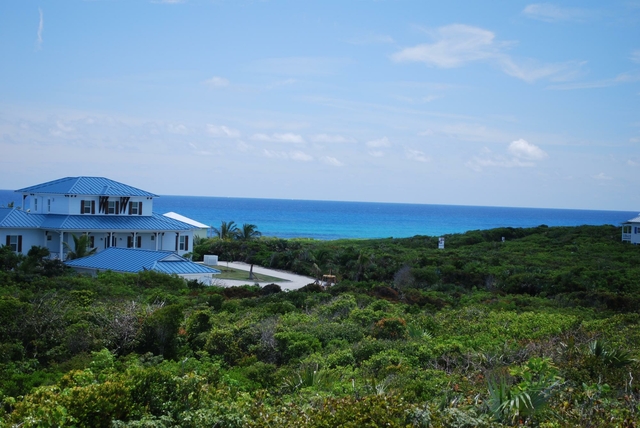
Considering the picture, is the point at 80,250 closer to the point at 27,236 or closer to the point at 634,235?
the point at 27,236

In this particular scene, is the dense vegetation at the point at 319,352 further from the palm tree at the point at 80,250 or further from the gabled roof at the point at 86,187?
the gabled roof at the point at 86,187

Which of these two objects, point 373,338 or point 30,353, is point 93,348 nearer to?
point 30,353

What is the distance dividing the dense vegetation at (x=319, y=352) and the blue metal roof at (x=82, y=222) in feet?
18.8

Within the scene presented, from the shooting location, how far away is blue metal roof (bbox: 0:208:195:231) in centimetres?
3719

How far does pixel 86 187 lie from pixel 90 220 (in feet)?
7.54

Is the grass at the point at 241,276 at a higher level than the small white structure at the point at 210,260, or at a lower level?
lower

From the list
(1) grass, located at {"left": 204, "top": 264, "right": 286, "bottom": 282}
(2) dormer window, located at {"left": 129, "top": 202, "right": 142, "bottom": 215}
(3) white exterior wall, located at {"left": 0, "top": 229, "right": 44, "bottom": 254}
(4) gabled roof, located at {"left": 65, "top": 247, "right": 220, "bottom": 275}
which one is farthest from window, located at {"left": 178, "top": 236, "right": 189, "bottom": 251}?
(4) gabled roof, located at {"left": 65, "top": 247, "right": 220, "bottom": 275}

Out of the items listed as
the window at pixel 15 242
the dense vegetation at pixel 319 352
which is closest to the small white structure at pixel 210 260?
the window at pixel 15 242

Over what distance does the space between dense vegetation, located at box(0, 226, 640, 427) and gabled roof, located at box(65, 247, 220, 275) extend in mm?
2683

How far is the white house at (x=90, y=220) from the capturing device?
3750cm

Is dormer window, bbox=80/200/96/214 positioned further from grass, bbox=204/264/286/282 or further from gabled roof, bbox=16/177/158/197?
grass, bbox=204/264/286/282

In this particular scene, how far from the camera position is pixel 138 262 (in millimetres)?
31609

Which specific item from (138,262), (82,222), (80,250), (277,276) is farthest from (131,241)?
(277,276)

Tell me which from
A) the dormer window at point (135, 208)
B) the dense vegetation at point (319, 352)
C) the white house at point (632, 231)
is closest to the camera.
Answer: the dense vegetation at point (319, 352)
